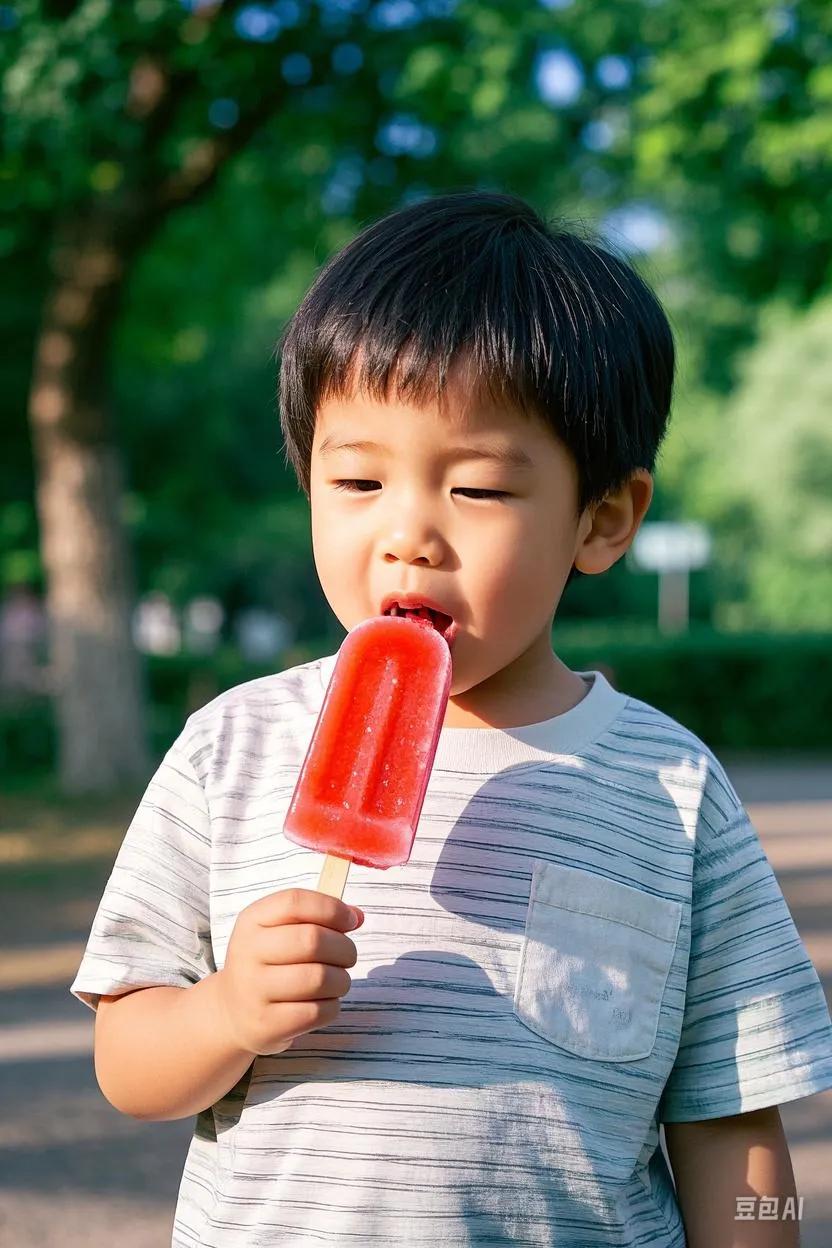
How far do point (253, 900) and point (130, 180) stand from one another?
33.0 feet

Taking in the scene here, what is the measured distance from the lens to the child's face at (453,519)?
5.31 feet

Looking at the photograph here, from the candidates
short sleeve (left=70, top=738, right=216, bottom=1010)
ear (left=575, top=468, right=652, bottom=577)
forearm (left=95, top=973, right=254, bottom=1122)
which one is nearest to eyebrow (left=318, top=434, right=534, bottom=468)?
ear (left=575, top=468, right=652, bottom=577)

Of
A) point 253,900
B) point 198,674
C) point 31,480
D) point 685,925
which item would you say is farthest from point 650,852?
point 31,480

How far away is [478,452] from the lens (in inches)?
64.0

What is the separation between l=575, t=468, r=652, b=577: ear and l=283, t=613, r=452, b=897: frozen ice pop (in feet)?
0.83

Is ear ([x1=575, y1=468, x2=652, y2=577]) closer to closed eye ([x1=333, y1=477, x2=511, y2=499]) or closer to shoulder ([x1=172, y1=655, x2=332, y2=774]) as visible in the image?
closed eye ([x1=333, y1=477, x2=511, y2=499])

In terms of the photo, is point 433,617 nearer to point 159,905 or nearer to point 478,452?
point 478,452

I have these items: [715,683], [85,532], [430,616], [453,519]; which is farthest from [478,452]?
Answer: [715,683]

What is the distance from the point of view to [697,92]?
9.52 metres

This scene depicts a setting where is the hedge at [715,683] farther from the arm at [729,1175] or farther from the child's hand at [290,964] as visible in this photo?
the child's hand at [290,964]

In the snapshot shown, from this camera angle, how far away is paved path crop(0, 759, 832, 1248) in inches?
157

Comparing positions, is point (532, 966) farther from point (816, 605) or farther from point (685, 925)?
point (816, 605)

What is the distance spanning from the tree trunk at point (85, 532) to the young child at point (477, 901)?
981cm

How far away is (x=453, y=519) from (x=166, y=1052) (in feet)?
2.05
